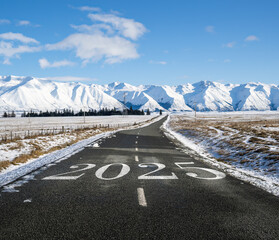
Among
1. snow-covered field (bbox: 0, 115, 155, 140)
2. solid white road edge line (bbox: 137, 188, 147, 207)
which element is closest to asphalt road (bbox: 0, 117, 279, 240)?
solid white road edge line (bbox: 137, 188, 147, 207)

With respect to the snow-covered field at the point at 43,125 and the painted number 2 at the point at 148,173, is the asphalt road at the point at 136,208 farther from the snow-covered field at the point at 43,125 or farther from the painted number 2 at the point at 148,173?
the snow-covered field at the point at 43,125

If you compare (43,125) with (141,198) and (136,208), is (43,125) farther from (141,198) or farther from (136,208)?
(136,208)

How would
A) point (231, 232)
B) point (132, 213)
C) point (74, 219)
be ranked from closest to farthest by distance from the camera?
point (231, 232) → point (74, 219) → point (132, 213)

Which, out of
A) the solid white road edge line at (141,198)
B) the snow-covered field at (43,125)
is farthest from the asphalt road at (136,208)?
the snow-covered field at (43,125)

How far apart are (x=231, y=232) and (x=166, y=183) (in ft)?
10.9

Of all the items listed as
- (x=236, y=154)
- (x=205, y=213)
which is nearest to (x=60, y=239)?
(x=205, y=213)

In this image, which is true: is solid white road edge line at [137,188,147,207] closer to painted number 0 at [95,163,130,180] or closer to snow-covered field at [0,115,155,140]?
painted number 0 at [95,163,130,180]

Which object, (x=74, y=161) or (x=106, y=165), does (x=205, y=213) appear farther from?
(x=74, y=161)

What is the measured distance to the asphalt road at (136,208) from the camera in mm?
4008

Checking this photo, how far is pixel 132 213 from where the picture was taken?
4762mm

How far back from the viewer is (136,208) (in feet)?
16.6

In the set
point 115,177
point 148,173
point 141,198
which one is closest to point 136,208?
point 141,198

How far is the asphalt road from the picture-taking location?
4.01m

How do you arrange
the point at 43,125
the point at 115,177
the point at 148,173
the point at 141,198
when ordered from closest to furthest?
the point at 141,198 < the point at 115,177 < the point at 148,173 < the point at 43,125
